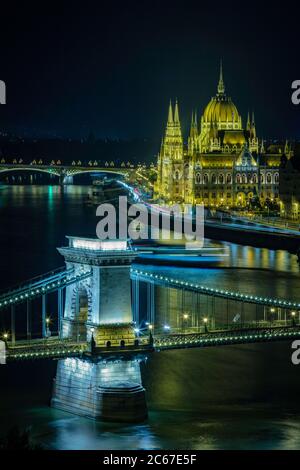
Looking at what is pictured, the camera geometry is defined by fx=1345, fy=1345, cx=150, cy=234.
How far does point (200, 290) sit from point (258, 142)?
228 feet

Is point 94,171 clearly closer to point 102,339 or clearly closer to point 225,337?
point 225,337

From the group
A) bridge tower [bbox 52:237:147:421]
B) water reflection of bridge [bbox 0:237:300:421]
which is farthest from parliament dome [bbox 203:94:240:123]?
bridge tower [bbox 52:237:147:421]

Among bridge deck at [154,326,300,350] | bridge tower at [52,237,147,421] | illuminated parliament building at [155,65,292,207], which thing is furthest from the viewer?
illuminated parliament building at [155,65,292,207]

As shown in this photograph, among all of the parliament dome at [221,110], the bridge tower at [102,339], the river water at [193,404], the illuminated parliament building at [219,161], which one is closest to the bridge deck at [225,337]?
the bridge tower at [102,339]

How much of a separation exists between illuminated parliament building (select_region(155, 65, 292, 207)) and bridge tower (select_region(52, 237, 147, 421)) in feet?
190

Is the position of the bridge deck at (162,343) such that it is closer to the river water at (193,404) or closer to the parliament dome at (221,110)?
the river water at (193,404)

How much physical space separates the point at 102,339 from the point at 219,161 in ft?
213

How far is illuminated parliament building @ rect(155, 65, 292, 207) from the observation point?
8312 centimetres

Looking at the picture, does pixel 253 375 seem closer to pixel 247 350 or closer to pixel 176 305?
pixel 247 350

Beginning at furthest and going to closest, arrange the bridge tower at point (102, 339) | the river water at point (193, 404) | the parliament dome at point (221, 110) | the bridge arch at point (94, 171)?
the bridge arch at point (94, 171) < the parliament dome at point (221, 110) < the bridge tower at point (102, 339) < the river water at point (193, 404)

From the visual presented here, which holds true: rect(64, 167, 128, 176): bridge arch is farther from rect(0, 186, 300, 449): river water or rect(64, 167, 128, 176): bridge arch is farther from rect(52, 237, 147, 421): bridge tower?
rect(52, 237, 147, 421): bridge tower

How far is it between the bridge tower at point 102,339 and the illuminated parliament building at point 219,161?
57781mm

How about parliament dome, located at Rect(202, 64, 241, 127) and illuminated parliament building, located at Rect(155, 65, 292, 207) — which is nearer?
illuminated parliament building, located at Rect(155, 65, 292, 207)

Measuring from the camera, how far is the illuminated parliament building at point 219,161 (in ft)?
273
